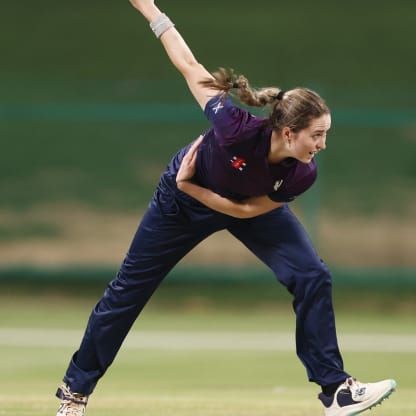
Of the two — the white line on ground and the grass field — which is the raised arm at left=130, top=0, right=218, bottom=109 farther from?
the white line on ground


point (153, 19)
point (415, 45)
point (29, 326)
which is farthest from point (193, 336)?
point (415, 45)

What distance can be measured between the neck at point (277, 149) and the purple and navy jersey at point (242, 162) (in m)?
0.02

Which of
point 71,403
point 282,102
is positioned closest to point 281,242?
point 282,102

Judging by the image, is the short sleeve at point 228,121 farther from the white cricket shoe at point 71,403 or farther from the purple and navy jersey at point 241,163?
the white cricket shoe at point 71,403

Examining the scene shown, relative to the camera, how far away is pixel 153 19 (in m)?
7.22

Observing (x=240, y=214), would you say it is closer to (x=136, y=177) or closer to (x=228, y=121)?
(x=228, y=121)

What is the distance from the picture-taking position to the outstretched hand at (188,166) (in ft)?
23.5

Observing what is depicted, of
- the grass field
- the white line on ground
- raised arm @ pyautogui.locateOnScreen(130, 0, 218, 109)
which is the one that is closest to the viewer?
raised arm @ pyautogui.locateOnScreen(130, 0, 218, 109)

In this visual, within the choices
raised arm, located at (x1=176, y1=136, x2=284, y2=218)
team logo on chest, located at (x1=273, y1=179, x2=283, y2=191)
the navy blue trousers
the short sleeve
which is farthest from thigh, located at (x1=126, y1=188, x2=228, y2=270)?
the short sleeve

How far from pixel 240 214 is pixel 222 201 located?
0.40 ft

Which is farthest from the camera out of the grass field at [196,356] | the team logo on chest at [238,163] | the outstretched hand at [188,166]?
the grass field at [196,356]

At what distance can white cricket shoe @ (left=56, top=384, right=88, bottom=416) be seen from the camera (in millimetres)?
7285

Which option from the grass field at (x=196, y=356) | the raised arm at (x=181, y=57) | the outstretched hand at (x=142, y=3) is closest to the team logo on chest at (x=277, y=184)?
the raised arm at (x=181, y=57)

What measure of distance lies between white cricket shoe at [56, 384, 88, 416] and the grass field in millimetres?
381
